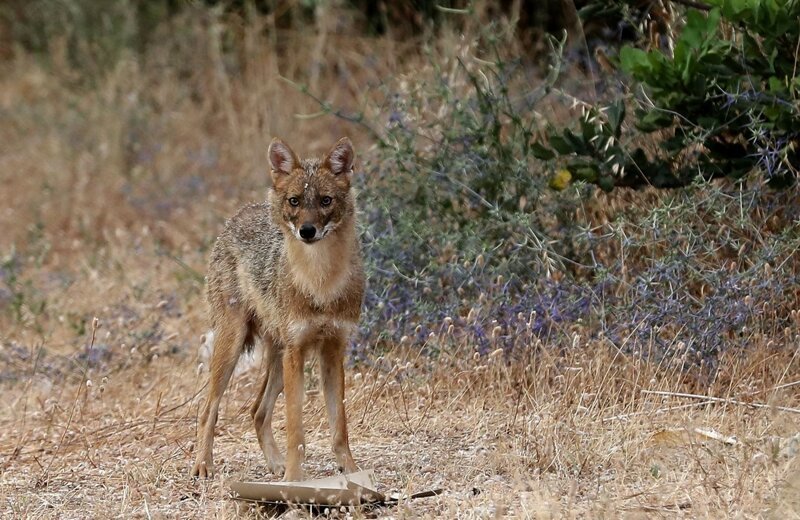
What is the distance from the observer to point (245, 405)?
6.86 m

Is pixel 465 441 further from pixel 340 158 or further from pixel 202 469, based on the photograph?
pixel 340 158

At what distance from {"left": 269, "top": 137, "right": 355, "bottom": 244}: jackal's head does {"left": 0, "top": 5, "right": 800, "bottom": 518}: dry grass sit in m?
1.15

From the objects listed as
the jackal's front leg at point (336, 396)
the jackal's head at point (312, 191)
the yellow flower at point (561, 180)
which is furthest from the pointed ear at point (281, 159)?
the yellow flower at point (561, 180)

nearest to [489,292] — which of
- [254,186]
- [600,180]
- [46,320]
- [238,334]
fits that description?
[600,180]

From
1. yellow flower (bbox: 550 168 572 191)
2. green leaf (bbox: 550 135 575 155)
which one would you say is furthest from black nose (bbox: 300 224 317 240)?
yellow flower (bbox: 550 168 572 191)

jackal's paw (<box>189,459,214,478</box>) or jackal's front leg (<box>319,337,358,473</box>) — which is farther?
jackal's paw (<box>189,459,214,478</box>)

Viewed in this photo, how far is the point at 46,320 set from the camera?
909 centimetres

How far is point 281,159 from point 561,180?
1.88 metres

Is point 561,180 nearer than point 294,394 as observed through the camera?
No

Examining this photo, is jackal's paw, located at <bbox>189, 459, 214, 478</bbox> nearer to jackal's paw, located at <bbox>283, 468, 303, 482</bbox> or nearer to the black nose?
jackal's paw, located at <bbox>283, 468, 303, 482</bbox>

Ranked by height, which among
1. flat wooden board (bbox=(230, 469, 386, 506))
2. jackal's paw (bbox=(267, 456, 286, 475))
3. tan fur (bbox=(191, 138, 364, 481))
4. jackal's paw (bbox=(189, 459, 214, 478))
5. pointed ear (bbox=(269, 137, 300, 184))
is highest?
pointed ear (bbox=(269, 137, 300, 184))

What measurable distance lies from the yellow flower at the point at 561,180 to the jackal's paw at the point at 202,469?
8.32ft

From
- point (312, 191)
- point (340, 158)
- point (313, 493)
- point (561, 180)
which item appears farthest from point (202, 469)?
point (561, 180)

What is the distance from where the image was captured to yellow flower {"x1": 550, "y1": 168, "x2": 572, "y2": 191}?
6875 millimetres
